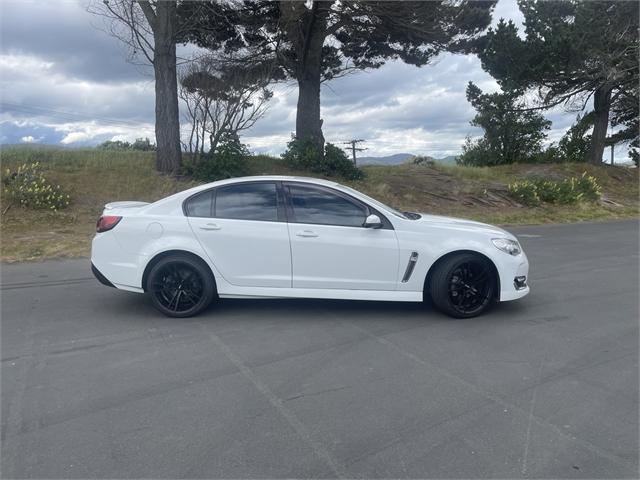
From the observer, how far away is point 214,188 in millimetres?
5895

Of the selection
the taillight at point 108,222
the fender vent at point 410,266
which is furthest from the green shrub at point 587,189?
the taillight at point 108,222

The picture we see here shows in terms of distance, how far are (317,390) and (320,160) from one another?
13.1 metres

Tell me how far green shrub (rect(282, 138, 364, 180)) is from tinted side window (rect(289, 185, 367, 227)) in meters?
10.8

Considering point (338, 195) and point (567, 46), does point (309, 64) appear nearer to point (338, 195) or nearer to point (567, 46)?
point (567, 46)

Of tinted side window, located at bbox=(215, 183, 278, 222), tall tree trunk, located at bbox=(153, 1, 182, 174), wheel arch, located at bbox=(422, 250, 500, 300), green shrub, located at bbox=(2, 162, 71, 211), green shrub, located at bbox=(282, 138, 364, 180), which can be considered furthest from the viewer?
green shrub, located at bbox=(282, 138, 364, 180)

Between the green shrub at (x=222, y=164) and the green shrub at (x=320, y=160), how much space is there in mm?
2183

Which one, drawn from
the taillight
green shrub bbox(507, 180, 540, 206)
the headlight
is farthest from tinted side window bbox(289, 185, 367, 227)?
green shrub bbox(507, 180, 540, 206)

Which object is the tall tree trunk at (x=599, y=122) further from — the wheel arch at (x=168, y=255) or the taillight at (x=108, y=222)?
the taillight at (x=108, y=222)

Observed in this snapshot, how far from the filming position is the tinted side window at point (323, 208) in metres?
5.76

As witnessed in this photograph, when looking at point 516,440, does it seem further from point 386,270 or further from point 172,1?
point 172,1

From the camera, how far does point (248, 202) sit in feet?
19.2

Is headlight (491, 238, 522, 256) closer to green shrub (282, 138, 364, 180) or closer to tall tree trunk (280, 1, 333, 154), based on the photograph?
green shrub (282, 138, 364, 180)

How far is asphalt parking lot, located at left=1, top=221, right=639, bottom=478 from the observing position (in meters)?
3.10

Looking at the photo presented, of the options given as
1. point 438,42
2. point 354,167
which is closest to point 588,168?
point 438,42
